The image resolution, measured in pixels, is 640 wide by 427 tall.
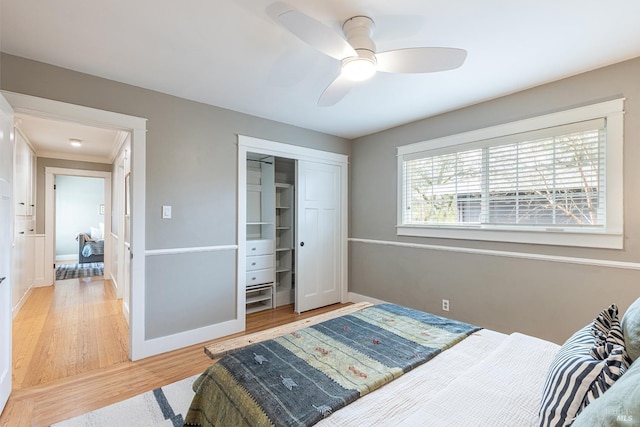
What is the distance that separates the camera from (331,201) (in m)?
4.10

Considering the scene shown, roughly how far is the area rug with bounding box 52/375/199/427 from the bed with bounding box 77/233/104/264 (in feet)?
20.5

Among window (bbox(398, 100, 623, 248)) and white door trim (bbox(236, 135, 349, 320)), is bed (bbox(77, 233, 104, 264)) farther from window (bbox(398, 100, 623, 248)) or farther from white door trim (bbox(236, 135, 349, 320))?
window (bbox(398, 100, 623, 248))

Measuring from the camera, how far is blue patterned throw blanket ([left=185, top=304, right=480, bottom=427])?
112cm

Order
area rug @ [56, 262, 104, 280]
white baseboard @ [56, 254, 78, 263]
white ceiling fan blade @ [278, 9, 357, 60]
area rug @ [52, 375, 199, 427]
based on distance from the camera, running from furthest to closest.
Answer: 1. white baseboard @ [56, 254, 78, 263]
2. area rug @ [56, 262, 104, 280]
3. area rug @ [52, 375, 199, 427]
4. white ceiling fan blade @ [278, 9, 357, 60]

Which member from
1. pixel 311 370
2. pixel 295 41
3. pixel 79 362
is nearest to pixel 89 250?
pixel 79 362

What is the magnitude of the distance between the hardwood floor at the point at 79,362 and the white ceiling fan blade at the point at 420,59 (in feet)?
8.66

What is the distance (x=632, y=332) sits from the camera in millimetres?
904

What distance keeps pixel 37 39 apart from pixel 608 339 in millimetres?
3291

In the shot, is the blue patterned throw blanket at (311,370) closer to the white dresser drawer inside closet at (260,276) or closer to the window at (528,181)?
the window at (528,181)

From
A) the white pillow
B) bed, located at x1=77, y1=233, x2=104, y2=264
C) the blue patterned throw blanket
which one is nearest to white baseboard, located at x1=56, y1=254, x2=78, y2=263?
the white pillow

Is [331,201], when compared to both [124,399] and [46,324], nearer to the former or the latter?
[124,399]

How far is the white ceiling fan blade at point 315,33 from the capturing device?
1.34 meters

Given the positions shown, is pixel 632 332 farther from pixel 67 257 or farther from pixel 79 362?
pixel 67 257

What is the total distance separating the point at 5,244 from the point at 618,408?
2.99 meters
